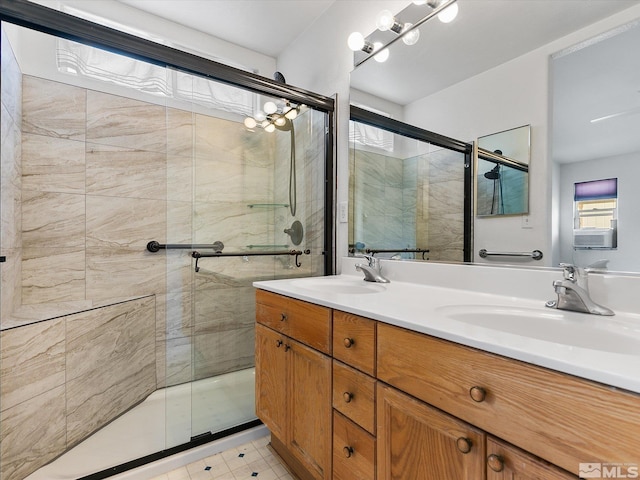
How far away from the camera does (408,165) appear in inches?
62.5

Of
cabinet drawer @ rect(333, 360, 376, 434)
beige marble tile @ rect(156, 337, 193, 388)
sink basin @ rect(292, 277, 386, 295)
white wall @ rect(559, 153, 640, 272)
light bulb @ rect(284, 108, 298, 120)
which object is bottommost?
beige marble tile @ rect(156, 337, 193, 388)

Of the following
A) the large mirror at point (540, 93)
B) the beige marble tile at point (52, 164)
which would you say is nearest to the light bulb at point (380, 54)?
the large mirror at point (540, 93)

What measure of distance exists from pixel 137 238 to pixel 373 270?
160 centimetres

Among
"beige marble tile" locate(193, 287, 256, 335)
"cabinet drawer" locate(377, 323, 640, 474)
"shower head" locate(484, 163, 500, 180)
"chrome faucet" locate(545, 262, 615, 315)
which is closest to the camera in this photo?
"cabinet drawer" locate(377, 323, 640, 474)

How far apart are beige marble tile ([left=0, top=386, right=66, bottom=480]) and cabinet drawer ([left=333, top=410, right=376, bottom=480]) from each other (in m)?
1.37

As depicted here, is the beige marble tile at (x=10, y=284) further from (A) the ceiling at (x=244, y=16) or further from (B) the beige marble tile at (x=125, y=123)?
(A) the ceiling at (x=244, y=16)

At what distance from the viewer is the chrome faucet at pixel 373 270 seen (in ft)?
5.15

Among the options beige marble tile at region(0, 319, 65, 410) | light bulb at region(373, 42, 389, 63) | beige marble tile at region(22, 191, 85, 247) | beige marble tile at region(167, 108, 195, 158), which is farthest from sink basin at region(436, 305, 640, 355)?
beige marble tile at region(22, 191, 85, 247)

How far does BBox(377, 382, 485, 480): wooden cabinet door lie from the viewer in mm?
669

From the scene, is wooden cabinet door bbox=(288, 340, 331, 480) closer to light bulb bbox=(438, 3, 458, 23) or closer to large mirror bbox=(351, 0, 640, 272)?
large mirror bbox=(351, 0, 640, 272)

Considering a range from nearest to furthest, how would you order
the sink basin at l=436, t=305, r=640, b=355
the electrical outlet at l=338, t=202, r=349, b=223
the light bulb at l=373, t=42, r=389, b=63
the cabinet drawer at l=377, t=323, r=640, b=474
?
the cabinet drawer at l=377, t=323, r=640, b=474
the sink basin at l=436, t=305, r=640, b=355
the light bulb at l=373, t=42, r=389, b=63
the electrical outlet at l=338, t=202, r=349, b=223

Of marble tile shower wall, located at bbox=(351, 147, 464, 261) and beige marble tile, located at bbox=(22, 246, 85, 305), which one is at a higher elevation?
marble tile shower wall, located at bbox=(351, 147, 464, 261)

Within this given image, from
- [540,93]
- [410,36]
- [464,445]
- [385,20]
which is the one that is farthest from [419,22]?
[464,445]

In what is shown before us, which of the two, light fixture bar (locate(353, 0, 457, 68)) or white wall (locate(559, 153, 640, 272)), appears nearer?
white wall (locate(559, 153, 640, 272))
